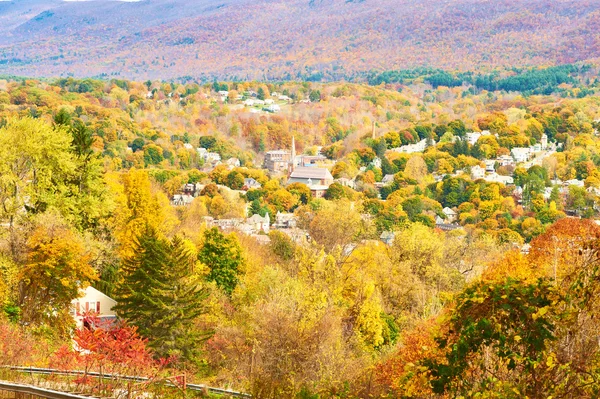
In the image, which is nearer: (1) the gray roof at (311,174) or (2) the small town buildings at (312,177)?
(2) the small town buildings at (312,177)

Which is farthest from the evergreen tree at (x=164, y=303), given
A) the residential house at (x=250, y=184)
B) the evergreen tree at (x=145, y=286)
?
the residential house at (x=250, y=184)

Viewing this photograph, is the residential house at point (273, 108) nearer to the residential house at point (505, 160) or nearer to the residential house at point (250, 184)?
the residential house at point (505, 160)

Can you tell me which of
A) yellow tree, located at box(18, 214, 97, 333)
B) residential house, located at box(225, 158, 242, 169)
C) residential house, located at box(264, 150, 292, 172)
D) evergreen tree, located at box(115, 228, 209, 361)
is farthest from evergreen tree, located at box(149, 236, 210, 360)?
residential house, located at box(264, 150, 292, 172)

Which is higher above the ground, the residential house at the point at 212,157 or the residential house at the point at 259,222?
the residential house at the point at 259,222

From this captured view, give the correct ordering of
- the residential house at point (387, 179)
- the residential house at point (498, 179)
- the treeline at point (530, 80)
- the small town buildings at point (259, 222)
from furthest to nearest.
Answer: the treeline at point (530, 80)
the residential house at point (387, 179)
the residential house at point (498, 179)
the small town buildings at point (259, 222)

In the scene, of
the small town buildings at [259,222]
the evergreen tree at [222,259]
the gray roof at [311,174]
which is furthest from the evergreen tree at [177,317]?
the gray roof at [311,174]

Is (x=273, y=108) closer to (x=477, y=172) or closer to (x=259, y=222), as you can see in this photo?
(x=477, y=172)

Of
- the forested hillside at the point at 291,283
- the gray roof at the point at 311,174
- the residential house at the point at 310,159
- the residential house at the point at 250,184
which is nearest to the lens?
the forested hillside at the point at 291,283

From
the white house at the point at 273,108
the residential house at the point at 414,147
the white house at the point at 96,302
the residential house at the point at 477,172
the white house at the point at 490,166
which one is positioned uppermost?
the white house at the point at 96,302

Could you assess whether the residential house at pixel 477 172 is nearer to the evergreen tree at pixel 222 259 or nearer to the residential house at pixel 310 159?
the residential house at pixel 310 159

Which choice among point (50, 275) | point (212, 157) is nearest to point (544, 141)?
point (212, 157)

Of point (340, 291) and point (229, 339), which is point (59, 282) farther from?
point (340, 291)
